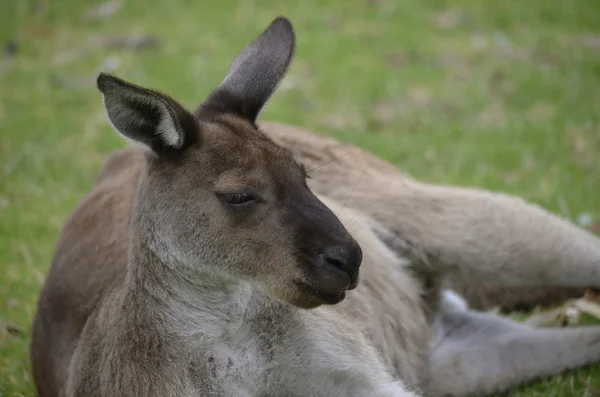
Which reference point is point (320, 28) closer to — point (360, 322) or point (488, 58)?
point (488, 58)

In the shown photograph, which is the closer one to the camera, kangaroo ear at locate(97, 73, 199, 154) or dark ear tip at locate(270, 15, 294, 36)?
kangaroo ear at locate(97, 73, 199, 154)

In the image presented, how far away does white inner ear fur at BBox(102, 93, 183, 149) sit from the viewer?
10.3 ft

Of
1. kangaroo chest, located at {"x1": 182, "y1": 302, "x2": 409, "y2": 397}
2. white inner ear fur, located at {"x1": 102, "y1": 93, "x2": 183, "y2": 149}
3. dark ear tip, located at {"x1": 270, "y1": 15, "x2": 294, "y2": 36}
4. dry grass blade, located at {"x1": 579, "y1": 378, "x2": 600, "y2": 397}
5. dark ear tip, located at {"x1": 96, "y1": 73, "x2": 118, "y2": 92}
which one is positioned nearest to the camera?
dark ear tip, located at {"x1": 96, "y1": 73, "x2": 118, "y2": 92}

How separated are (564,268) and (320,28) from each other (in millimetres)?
6733

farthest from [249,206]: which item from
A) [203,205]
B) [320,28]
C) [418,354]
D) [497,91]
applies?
[320,28]

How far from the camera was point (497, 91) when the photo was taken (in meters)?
8.80

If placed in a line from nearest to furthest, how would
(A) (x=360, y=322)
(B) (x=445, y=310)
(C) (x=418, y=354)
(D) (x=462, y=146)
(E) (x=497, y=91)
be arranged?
(A) (x=360, y=322), (C) (x=418, y=354), (B) (x=445, y=310), (D) (x=462, y=146), (E) (x=497, y=91)

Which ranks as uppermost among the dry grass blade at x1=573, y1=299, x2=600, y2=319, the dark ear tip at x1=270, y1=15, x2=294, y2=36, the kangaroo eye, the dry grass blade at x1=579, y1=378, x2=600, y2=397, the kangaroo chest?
the dark ear tip at x1=270, y1=15, x2=294, y2=36

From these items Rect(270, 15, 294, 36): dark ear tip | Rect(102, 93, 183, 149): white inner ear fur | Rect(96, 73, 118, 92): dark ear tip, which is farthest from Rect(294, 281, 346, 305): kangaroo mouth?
Rect(270, 15, 294, 36): dark ear tip

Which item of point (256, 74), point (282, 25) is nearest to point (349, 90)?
point (282, 25)

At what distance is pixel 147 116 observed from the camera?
3.18 metres

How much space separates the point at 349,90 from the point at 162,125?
5860 millimetres

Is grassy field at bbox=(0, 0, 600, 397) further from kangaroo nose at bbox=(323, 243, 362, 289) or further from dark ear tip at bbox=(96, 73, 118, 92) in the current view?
dark ear tip at bbox=(96, 73, 118, 92)

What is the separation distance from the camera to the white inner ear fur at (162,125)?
10.3 feet
